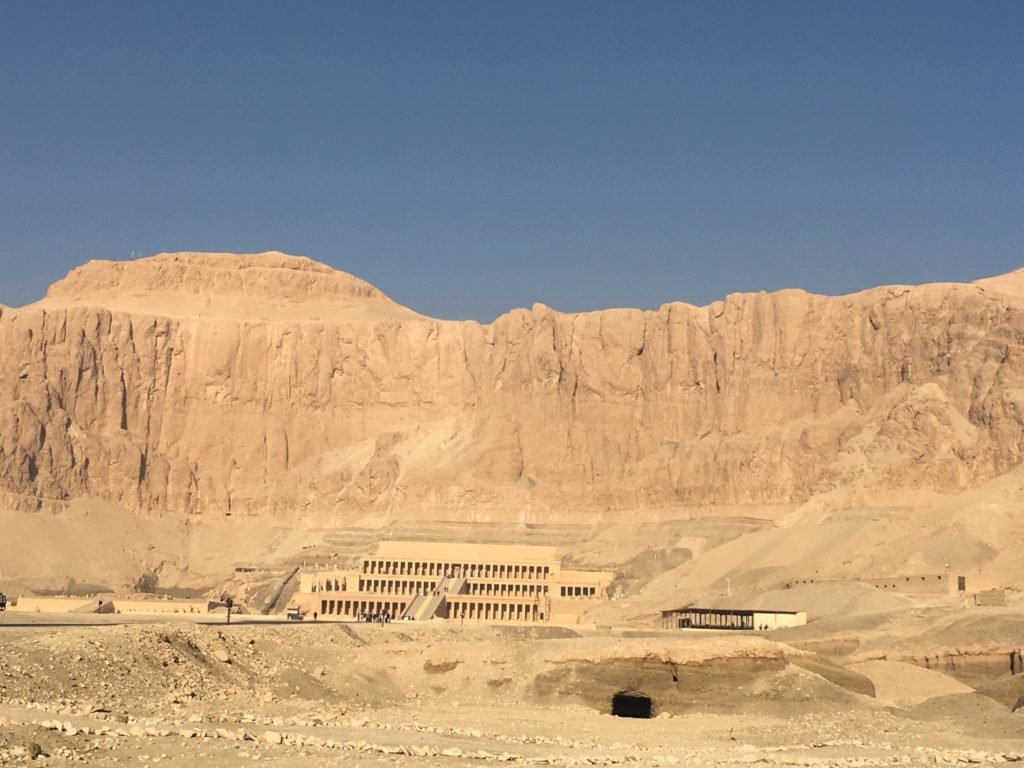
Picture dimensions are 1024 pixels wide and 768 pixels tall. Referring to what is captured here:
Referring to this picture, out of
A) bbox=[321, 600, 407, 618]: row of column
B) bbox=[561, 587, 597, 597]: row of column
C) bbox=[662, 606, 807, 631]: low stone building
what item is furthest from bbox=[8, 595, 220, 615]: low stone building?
bbox=[662, 606, 807, 631]: low stone building

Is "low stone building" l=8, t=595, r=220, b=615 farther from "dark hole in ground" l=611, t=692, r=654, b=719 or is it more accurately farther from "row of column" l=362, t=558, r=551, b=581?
"dark hole in ground" l=611, t=692, r=654, b=719

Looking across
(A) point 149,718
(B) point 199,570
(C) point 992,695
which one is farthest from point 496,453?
(A) point 149,718

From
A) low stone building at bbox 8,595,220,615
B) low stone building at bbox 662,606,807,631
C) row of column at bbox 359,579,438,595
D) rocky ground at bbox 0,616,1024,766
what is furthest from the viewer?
row of column at bbox 359,579,438,595

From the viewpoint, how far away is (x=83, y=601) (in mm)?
119375

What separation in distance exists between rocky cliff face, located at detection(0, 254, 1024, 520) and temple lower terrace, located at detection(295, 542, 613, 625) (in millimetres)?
14526

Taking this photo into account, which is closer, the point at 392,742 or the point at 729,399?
the point at 392,742

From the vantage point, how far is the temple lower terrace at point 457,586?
13612cm

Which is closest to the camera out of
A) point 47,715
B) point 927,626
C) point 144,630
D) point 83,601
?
point 47,715

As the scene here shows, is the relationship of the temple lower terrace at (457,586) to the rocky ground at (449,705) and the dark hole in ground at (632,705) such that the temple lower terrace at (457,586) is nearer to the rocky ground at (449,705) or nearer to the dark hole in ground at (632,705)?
the rocky ground at (449,705)

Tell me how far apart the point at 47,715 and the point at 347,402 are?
5738 inches

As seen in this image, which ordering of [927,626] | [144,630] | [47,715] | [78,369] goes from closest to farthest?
1. [47,715]
2. [144,630]
3. [927,626]
4. [78,369]

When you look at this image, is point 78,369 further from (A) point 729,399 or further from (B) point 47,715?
(B) point 47,715

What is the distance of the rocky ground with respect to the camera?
4276 centimetres

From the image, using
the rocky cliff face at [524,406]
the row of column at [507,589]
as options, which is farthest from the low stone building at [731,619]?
the rocky cliff face at [524,406]
